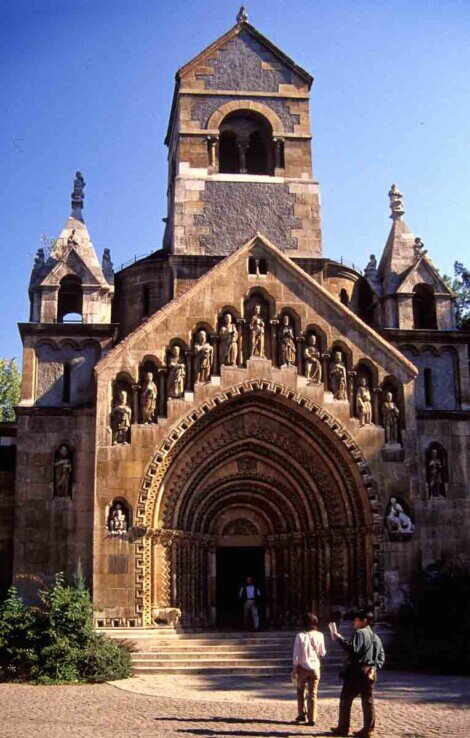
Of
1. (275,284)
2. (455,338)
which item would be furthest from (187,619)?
(455,338)

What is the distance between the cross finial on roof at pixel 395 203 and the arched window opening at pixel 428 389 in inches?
238

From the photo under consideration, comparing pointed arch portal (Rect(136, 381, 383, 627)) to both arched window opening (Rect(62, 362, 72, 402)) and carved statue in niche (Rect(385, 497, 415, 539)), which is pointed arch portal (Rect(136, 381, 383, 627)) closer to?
carved statue in niche (Rect(385, 497, 415, 539))

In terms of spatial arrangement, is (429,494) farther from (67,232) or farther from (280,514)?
(67,232)

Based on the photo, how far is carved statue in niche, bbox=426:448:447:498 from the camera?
83.4 feet

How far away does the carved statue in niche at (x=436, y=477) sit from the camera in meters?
25.4

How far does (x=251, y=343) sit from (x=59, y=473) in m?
6.44

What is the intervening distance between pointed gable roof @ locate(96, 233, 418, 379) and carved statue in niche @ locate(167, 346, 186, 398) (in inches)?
37.7

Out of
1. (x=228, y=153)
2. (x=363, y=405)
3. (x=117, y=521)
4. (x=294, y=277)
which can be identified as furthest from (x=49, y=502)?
(x=228, y=153)

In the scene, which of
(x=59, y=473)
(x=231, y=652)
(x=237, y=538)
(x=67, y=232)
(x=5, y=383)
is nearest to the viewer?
(x=231, y=652)

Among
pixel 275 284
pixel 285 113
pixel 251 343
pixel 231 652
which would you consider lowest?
pixel 231 652

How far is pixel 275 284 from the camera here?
25.4m

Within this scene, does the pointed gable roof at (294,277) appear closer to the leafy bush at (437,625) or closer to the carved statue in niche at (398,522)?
the carved statue in niche at (398,522)

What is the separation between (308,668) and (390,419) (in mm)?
11588

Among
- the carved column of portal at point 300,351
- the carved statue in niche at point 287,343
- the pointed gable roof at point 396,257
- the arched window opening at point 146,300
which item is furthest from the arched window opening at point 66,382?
the pointed gable roof at point 396,257
